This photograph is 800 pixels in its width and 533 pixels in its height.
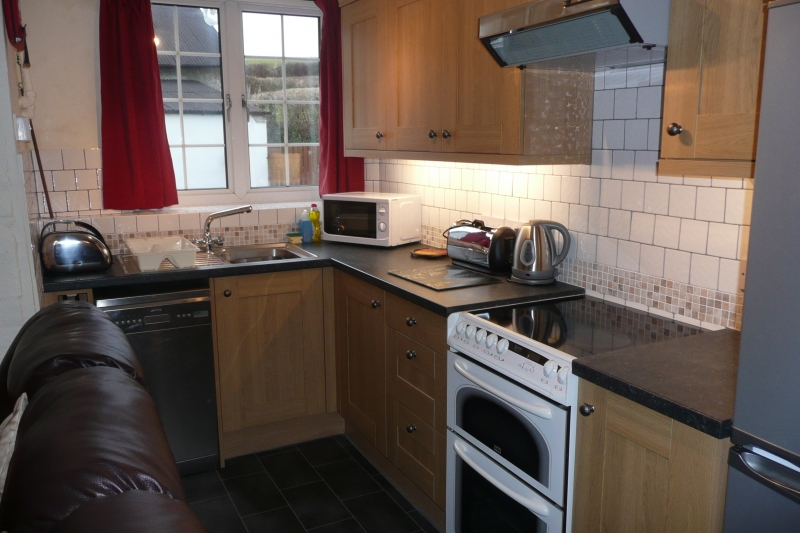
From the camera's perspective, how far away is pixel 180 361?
3.10 m

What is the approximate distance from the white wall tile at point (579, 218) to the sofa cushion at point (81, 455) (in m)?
1.86

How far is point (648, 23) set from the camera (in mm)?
1799

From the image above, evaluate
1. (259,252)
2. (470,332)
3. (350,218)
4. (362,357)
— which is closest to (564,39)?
(470,332)

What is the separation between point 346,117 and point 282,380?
4.68ft

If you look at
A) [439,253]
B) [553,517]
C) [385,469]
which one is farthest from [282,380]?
[553,517]

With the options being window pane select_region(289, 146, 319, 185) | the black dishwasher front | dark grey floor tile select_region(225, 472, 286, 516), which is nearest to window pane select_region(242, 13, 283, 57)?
window pane select_region(289, 146, 319, 185)

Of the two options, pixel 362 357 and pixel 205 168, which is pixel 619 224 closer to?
pixel 362 357

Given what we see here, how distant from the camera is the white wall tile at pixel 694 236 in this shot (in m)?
2.20

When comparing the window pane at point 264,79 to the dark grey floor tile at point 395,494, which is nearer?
the dark grey floor tile at point 395,494

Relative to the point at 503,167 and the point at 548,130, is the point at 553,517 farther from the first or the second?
the point at 503,167

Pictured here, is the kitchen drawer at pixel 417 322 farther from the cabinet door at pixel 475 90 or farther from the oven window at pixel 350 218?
the oven window at pixel 350 218

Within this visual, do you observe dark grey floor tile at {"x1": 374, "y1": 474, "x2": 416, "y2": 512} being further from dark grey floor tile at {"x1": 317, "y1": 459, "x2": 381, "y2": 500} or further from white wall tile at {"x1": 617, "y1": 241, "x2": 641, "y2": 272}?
white wall tile at {"x1": 617, "y1": 241, "x2": 641, "y2": 272}

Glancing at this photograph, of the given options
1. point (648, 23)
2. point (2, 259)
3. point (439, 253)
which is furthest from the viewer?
point (439, 253)

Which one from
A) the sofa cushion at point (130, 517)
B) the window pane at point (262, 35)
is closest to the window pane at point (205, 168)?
the window pane at point (262, 35)
